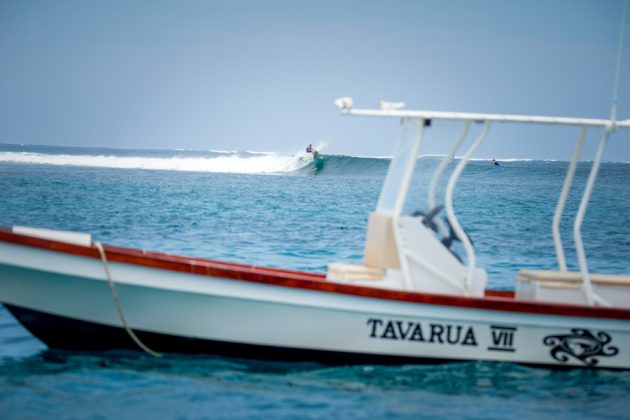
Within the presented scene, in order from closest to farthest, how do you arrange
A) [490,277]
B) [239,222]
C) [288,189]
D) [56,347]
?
[56,347], [490,277], [239,222], [288,189]

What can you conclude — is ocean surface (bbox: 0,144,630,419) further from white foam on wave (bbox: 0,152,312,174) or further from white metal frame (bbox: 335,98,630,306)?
white foam on wave (bbox: 0,152,312,174)

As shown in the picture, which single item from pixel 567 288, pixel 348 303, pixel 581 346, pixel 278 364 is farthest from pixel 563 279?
pixel 278 364

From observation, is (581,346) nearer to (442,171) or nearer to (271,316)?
(442,171)

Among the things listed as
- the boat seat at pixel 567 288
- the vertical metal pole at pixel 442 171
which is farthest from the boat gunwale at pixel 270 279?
the vertical metal pole at pixel 442 171

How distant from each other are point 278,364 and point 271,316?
665 mm

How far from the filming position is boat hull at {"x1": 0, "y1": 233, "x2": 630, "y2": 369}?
8625 mm

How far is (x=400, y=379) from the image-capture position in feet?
30.0

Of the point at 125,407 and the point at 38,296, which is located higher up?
the point at 38,296

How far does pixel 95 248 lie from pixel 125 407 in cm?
155

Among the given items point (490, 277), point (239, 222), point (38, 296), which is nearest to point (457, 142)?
point (38, 296)

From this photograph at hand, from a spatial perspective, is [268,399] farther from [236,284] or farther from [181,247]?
[181,247]

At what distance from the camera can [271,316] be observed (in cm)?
885

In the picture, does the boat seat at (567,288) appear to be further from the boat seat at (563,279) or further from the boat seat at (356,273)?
the boat seat at (356,273)

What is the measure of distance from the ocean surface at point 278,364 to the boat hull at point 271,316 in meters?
0.23
